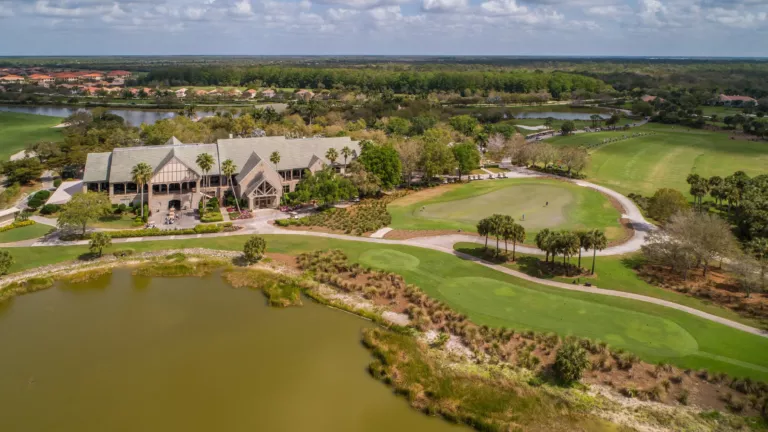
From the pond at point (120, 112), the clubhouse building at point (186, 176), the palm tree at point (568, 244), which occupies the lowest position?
the palm tree at point (568, 244)

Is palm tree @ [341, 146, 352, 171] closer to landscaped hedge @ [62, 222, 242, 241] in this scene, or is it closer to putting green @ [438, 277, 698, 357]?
landscaped hedge @ [62, 222, 242, 241]

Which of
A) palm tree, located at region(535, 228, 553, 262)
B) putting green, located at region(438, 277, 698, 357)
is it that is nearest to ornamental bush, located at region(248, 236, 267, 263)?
putting green, located at region(438, 277, 698, 357)

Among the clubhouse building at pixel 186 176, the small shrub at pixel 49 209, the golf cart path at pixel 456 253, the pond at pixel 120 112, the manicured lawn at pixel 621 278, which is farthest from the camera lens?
Answer: the pond at pixel 120 112

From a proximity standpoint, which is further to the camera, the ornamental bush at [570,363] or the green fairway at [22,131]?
the green fairway at [22,131]

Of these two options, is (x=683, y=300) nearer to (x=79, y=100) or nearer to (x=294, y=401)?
(x=294, y=401)

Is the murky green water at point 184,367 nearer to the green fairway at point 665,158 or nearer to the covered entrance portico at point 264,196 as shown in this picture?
the covered entrance portico at point 264,196

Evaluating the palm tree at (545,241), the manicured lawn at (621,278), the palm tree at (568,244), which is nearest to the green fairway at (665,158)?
the manicured lawn at (621,278)

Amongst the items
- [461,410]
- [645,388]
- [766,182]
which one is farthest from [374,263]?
[766,182]
